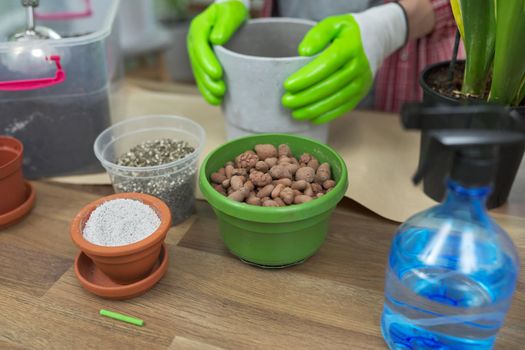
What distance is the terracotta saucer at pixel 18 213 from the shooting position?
55 cm

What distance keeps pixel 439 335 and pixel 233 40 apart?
441 millimetres

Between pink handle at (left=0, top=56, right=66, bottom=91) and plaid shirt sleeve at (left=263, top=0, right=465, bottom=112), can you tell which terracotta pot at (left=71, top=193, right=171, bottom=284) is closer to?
pink handle at (left=0, top=56, right=66, bottom=91)

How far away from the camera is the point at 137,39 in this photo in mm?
1397

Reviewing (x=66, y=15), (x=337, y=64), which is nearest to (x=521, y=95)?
(x=337, y=64)

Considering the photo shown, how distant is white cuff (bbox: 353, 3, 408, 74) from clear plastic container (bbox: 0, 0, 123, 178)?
0.31m

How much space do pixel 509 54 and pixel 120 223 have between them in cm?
39

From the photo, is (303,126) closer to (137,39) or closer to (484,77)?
(484,77)

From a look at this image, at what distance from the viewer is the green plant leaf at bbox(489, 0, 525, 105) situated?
451 mm

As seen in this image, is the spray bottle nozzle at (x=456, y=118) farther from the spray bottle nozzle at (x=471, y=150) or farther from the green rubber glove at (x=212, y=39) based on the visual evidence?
the green rubber glove at (x=212, y=39)

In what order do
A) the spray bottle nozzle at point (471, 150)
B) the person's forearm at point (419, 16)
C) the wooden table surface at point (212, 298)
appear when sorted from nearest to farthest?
the spray bottle nozzle at point (471, 150)
the wooden table surface at point (212, 298)
the person's forearm at point (419, 16)

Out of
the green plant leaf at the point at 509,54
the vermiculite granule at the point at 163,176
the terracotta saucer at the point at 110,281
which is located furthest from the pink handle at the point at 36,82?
the green plant leaf at the point at 509,54

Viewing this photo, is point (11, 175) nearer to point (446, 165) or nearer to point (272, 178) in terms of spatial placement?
point (272, 178)

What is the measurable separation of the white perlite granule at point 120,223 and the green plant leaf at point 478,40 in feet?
1.14

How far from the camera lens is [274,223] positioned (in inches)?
17.5
